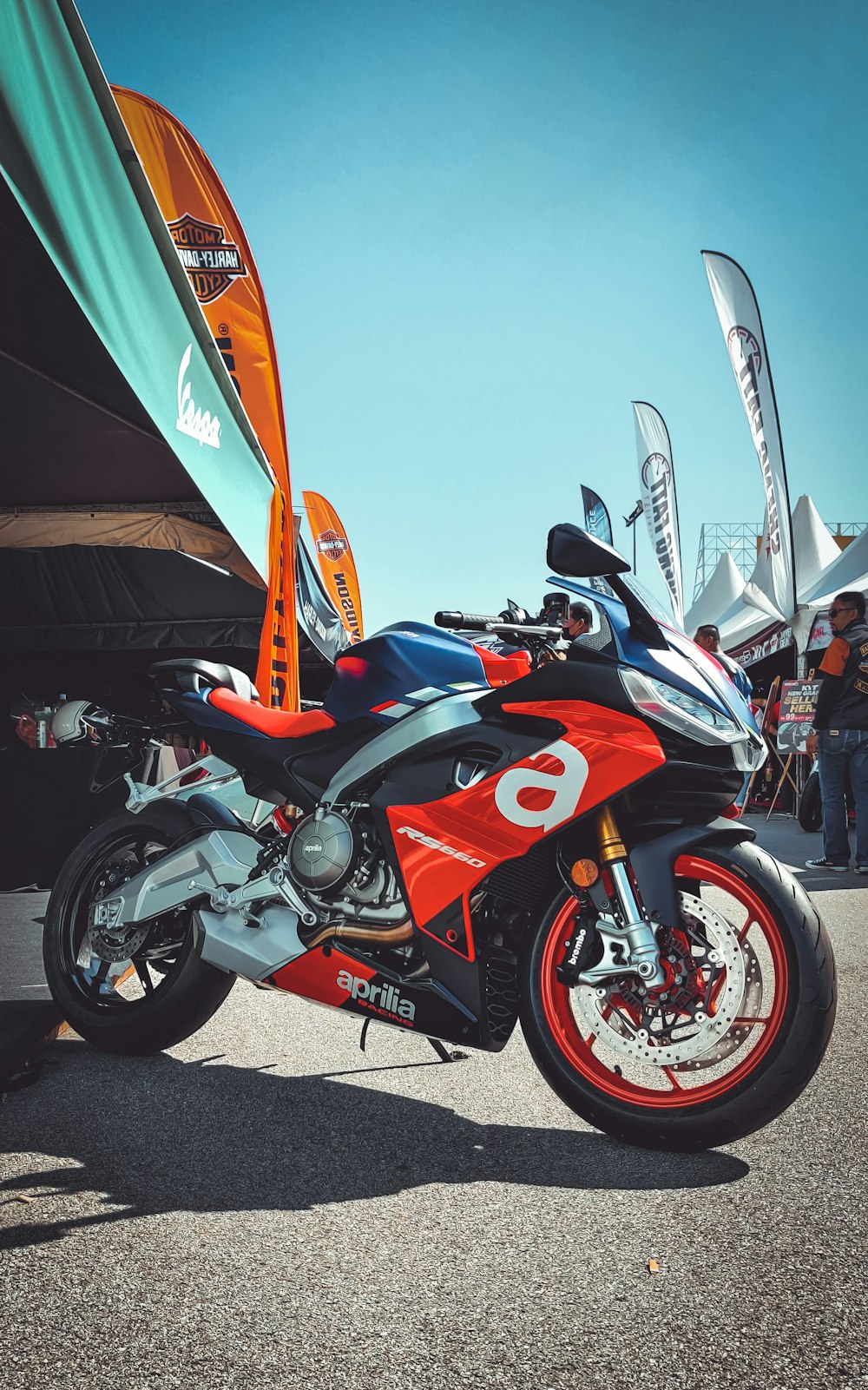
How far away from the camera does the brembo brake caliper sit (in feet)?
6.57

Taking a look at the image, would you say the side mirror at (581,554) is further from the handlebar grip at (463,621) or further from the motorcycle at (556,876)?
the handlebar grip at (463,621)

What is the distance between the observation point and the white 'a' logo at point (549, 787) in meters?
2.08

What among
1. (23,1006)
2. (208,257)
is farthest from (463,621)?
(208,257)

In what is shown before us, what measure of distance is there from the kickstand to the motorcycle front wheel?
0.33m

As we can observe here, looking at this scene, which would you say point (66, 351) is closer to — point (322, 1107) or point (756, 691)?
point (322, 1107)

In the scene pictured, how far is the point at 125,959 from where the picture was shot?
2.83 metres

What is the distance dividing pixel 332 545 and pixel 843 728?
903cm

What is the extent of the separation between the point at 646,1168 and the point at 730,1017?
38 cm

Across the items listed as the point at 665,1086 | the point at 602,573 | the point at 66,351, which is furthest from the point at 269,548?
the point at 665,1086

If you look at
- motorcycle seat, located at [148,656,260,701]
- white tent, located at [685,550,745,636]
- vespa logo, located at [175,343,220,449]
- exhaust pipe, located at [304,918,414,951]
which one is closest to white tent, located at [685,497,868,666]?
white tent, located at [685,550,745,636]

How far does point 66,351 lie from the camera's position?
382cm

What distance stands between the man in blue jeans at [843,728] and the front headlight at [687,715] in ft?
16.2

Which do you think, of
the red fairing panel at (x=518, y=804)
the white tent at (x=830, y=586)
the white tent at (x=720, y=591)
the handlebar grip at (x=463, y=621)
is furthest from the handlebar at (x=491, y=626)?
the white tent at (x=720, y=591)

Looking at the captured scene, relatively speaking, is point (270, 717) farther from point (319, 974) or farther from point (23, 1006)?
point (23, 1006)
